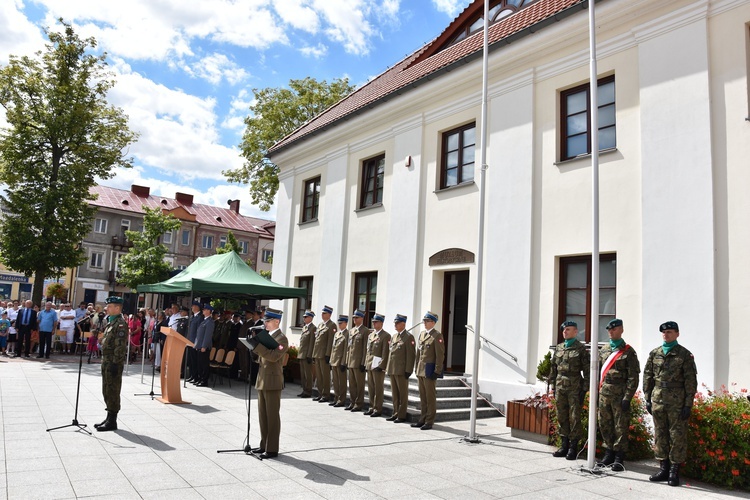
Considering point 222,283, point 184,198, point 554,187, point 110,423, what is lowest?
point 110,423

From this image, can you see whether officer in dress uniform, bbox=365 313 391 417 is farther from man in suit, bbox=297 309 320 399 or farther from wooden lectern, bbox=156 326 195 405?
wooden lectern, bbox=156 326 195 405

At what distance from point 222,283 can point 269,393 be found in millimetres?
7048

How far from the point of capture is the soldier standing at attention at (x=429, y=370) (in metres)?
10.1

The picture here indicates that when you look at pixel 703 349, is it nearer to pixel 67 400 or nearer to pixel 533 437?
pixel 533 437

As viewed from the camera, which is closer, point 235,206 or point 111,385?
point 111,385

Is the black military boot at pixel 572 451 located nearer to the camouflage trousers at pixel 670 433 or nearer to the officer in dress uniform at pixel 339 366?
the camouflage trousers at pixel 670 433

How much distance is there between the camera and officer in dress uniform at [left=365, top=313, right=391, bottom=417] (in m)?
11.1

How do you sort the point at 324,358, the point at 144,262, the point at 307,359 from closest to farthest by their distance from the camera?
the point at 324,358 < the point at 307,359 < the point at 144,262

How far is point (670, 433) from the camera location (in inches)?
278

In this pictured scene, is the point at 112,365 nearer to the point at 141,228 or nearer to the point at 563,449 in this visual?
the point at 563,449

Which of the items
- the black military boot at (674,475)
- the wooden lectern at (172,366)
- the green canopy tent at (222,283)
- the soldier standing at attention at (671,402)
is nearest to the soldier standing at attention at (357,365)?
the wooden lectern at (172,366)

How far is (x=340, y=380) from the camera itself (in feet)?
40.0

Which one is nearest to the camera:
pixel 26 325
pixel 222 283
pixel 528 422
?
pixel 528 422

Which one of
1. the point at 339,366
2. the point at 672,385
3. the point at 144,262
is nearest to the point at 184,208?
the point at 144,262
